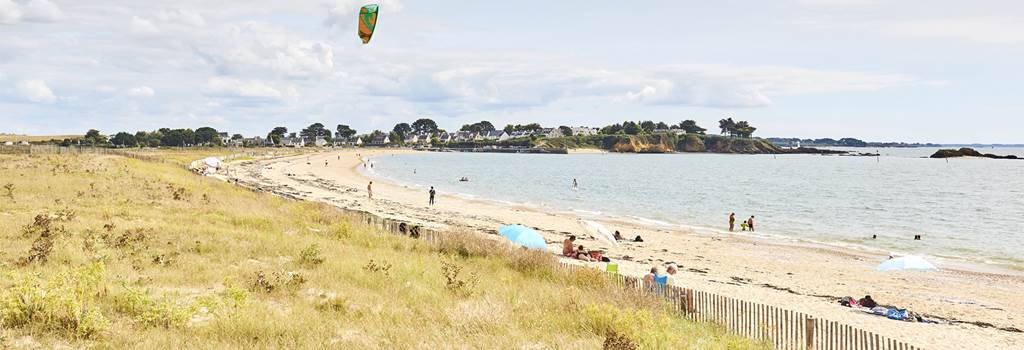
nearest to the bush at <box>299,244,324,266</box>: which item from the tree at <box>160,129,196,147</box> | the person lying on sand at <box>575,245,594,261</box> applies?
the person lying on sand at <box>575,245,594,261</box>

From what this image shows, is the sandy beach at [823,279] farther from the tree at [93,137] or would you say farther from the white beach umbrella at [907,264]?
the tree at [93,137]

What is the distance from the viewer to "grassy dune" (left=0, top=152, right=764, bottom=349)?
9195 millimetres

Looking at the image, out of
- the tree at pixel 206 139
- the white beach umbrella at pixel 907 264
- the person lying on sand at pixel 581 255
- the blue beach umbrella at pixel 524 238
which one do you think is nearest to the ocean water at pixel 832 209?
the white beach umbrella at pixel 907 264

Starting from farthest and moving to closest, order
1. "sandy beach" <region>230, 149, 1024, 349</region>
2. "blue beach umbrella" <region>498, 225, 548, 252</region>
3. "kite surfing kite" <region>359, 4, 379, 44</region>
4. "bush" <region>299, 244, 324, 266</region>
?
"kite surfing kite" <region>359, 4, 379, 44</region> → "blue beach umbrella" <region>498, 225, 548, 252</region> → "sandy beach" <region>230, 149, 1024, 349</region> → "bush" <region>299, 244, 324, 266</region>

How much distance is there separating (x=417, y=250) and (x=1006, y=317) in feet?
52.3

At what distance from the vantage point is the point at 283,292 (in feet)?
39.7

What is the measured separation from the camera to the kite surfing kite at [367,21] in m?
22.9

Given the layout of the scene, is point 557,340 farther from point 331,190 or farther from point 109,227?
point 331,190

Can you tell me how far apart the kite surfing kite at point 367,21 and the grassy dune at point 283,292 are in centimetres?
650

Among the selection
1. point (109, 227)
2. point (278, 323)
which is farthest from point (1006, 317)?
point (109, 227)

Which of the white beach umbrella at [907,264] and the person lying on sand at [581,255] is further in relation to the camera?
the person lying on sand at [581,255]

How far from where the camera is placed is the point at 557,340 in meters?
9.59

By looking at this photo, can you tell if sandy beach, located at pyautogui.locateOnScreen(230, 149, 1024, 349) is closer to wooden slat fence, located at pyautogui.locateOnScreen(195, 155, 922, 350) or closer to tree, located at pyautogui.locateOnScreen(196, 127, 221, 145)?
wooden slat fence, located at pyautogui.locateOnScreen(195, 155, 922, 350)

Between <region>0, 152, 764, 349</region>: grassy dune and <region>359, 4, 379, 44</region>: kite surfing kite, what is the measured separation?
6.50 m
